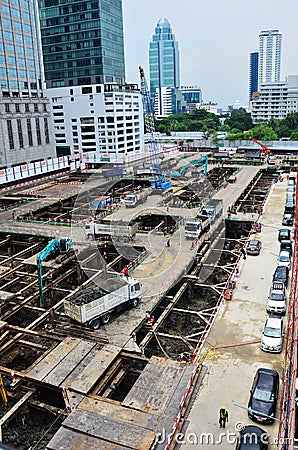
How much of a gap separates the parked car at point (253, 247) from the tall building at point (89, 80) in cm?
5335

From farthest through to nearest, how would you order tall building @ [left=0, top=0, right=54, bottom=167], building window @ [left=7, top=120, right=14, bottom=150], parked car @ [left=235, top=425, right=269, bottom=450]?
1. building window @ [left=7, top=120, right=14, bottom=150]
2. tall building @ [left=0, top=0, right=54, bottom=167]
3. parked car @ [left=235, top=425, right=269, bottom=450]

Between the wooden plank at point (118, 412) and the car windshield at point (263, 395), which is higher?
the car windshield at point (263, 395)

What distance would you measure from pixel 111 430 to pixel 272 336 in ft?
31.8

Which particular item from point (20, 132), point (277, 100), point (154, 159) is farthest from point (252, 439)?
point (277, 100)

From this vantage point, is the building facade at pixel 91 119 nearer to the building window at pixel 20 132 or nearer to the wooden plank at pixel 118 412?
the building window at pixel 20 132

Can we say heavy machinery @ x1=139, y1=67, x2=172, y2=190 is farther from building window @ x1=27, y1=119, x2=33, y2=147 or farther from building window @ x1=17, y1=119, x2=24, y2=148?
building window @ x1=17, y1=119, x2=24, y2=148

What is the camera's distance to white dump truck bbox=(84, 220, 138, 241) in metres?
36.8

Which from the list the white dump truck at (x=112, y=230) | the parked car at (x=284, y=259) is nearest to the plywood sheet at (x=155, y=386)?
the parked car at (x=284, y=259)

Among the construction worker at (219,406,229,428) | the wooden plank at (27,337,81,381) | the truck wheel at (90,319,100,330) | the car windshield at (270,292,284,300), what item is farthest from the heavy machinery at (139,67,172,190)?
the construction worker at (219,406,229,428)

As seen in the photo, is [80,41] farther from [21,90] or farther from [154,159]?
[154,159]

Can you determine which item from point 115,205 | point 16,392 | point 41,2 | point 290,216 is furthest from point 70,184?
point 41,2

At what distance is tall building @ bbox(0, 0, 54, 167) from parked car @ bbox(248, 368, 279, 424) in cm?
6724

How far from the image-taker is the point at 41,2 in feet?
332

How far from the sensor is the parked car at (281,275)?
26750 mm
